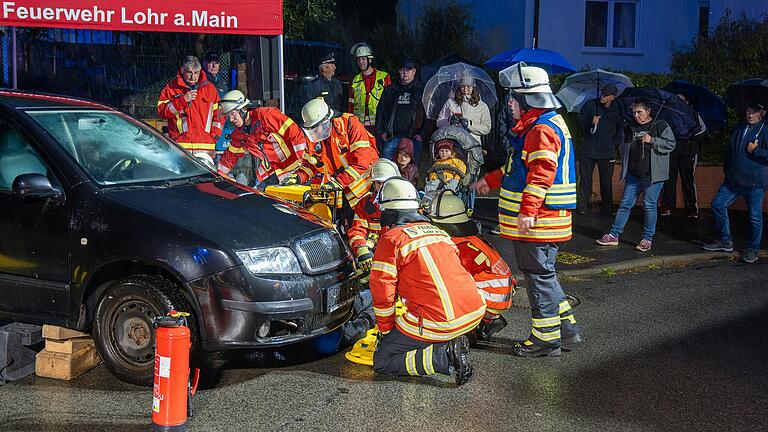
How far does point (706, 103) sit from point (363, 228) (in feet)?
21.3

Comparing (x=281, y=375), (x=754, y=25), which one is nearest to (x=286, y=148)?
(x=281, y=375)

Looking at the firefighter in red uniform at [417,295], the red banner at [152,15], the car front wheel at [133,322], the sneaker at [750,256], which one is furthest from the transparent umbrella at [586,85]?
the car front wheel at [133,322]

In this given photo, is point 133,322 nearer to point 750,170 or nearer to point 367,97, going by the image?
point 367,97

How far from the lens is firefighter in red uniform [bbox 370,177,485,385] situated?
6.00 metres

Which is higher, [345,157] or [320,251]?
[345,157]

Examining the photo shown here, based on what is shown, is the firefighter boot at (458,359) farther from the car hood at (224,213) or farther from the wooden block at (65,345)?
the wooden block at (65,345)

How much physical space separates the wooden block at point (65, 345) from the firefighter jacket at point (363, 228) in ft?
8.83

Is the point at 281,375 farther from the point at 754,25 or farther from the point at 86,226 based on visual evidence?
the point at 754,25

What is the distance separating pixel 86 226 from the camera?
592cm

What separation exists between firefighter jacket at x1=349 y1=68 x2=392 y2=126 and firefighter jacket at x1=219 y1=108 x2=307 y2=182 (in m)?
3.17

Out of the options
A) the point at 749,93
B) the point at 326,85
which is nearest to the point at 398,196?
the point at 326,85

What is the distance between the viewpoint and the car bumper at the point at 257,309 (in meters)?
5.73

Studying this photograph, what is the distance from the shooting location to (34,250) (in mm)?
6066

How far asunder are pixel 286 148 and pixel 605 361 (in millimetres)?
3673
